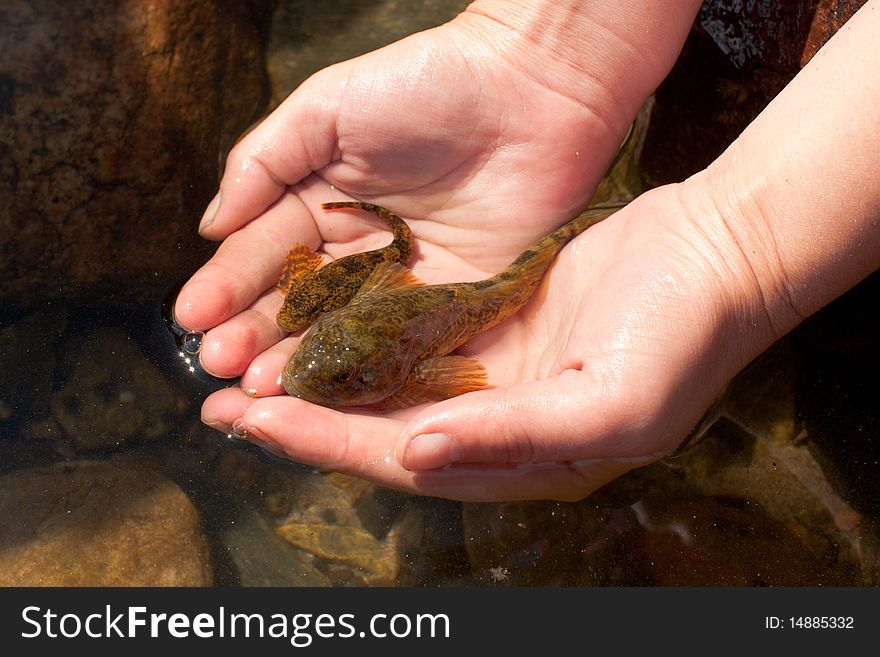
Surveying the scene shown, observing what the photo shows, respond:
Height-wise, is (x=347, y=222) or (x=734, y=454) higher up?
(x=347, y=222)

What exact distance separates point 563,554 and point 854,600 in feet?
4.53

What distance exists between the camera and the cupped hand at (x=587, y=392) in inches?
111

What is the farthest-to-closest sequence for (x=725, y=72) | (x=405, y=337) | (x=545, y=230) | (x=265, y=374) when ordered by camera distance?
(x=725, y=72), (x=545, y=230), (x=405, y=337), (x=265, y=374)

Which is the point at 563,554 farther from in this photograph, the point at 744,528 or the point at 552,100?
the point at 552,100

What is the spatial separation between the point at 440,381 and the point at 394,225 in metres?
1.05

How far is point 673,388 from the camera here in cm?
295

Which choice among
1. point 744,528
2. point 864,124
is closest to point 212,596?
point 744,528

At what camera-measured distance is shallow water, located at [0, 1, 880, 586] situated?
3729 mm

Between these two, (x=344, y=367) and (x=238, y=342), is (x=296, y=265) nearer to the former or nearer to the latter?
(x=238, y=342)

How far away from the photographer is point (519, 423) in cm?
280

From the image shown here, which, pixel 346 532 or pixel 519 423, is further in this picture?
pixel 346 532

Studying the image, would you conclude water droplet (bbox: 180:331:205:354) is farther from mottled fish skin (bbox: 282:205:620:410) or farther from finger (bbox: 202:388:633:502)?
mottled fish skin (bbox: 282:205:620:410)

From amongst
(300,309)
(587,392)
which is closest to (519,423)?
(587,392)

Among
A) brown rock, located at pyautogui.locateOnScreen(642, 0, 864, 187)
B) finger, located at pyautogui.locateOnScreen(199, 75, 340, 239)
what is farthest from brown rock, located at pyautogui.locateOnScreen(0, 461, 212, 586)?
brown rock, located at pyautogui.locateOnScreen(642, 0, 864, 187)
